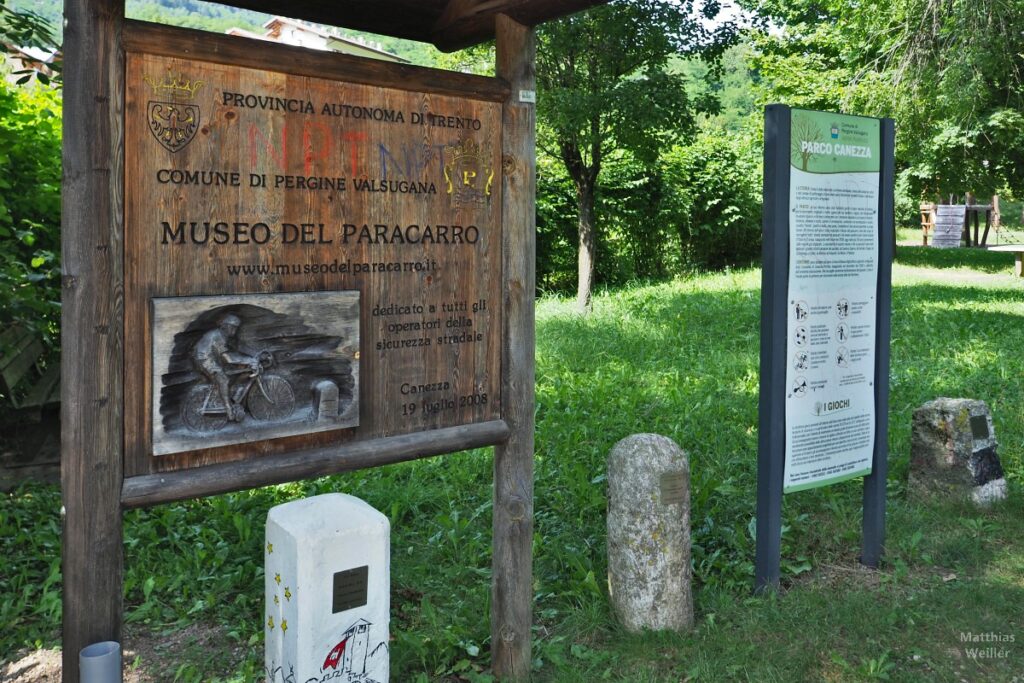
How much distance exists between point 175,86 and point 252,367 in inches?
33.8

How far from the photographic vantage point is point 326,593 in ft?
10.0

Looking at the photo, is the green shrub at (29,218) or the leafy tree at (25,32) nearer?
the leafy tree at (25,32)

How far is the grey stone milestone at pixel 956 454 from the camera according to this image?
541 centimetres

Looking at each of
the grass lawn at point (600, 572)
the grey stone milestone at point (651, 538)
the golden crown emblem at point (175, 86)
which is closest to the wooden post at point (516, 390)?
the grass lawn at point (600, 572)

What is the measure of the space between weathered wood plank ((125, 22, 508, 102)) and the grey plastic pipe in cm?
168

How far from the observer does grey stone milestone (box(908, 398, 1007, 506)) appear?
17.7 ft

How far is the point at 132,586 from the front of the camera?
432 centimetres

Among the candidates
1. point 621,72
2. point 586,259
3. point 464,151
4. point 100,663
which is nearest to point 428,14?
point 464,151

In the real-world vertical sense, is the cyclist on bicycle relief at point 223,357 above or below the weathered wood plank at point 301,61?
below

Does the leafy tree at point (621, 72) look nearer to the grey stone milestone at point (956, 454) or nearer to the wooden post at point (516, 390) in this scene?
the grey stone milestone at point (956, 454)

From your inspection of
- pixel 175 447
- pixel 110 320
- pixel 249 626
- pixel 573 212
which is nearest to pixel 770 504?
pixel 249 626

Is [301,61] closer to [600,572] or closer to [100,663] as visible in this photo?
[100,663]

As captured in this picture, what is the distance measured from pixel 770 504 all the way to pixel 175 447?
2759mm

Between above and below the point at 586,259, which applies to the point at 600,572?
below
